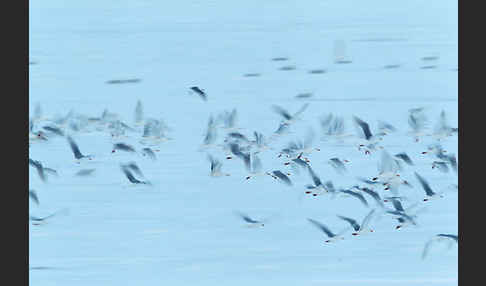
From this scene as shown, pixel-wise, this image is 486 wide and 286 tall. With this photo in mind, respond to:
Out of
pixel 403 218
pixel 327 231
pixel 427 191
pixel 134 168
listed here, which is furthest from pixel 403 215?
pixel 134 168

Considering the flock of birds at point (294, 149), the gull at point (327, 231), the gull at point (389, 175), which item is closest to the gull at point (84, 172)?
the flock of birds at point (294, 149)

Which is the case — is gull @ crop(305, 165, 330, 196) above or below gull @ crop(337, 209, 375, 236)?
above

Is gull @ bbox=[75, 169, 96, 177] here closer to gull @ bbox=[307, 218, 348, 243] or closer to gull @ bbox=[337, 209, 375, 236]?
gull @ bbox=[307, 218, 348, 243]

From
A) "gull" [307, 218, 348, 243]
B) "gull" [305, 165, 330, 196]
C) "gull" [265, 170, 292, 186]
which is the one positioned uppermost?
"gull" [265, 170, 292, 186]

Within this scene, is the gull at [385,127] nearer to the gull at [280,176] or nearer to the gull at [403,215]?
the gull at [403,215]

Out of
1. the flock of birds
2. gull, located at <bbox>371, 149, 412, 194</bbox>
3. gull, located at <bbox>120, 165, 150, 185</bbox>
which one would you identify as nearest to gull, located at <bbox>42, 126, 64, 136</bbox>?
the flock of birds

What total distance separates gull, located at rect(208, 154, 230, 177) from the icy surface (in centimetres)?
2

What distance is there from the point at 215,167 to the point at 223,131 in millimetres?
141

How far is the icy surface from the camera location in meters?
2.07

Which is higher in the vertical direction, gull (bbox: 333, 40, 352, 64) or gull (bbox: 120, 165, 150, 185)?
gull (bbox: 333, 40, 352, 64)

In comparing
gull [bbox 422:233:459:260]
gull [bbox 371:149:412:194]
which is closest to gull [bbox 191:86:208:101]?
gull [bbox 371:149:412:194]

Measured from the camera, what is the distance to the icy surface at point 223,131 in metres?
2.07

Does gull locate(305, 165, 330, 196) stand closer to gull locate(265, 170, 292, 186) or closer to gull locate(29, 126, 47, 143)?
gull locate(265, 170, 292, 186)

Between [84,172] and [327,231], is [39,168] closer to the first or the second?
[84,172]
